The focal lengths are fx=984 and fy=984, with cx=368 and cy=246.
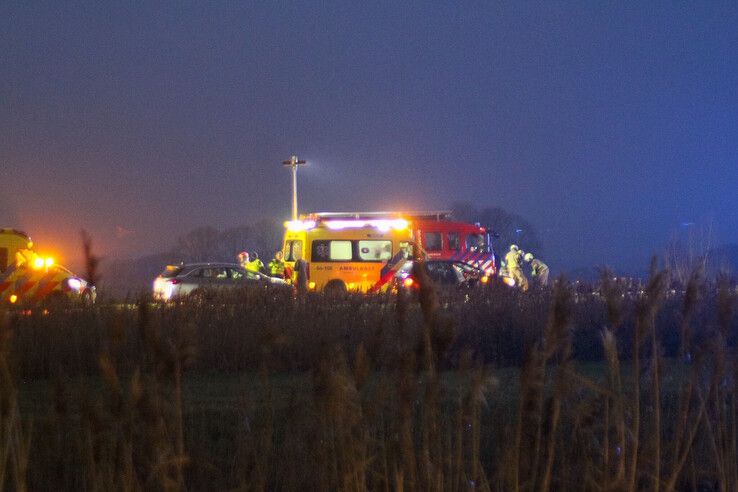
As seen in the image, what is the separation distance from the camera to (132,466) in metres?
4.03

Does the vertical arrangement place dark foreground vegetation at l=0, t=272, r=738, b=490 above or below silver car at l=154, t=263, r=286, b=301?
below

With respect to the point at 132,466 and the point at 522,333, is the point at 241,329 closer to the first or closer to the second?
the point at 522,333

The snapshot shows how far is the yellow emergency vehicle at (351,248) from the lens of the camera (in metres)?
25.6

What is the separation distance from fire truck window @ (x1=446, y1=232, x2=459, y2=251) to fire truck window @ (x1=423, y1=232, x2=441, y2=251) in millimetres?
272

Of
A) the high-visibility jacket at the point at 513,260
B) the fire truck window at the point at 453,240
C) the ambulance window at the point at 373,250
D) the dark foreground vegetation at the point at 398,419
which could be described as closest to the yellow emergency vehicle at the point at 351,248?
the ambulance window at the point at 373,250

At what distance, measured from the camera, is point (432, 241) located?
26.6m

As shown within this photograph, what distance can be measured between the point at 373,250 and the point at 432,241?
1789 millimetres

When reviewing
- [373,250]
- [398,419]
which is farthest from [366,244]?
[398,419]

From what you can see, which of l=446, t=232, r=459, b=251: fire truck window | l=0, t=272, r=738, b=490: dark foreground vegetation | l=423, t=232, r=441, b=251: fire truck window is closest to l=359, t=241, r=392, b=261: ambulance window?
l=423, t=232, r=441, b=251: fire truck window

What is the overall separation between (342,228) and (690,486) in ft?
68.7

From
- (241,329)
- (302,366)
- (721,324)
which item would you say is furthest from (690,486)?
(241,329)

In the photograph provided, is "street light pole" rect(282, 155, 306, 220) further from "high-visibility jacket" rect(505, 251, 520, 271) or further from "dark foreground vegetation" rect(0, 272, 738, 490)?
"dark foreground vegetation" rect(0, 272, 738, 490)

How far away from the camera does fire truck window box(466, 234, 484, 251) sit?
26.8 meters

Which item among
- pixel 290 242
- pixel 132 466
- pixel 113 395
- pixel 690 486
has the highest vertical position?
pixel 290 242
